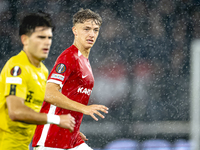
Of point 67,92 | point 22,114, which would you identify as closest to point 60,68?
point 67,92

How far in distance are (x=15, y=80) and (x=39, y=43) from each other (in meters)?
0.32

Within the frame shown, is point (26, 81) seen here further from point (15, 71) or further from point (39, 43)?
point (39, 43)

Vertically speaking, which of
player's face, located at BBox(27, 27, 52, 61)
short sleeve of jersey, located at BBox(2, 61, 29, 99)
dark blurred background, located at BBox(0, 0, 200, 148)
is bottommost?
short sleeve of jersey, located at BBox(2, 61, 29, 99)

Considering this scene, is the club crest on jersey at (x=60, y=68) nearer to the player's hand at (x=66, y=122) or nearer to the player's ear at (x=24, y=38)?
the player's ear at (x=24, y=38)

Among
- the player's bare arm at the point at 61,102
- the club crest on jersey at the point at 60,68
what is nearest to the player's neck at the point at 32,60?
the player's bare arm at the point at 61,102

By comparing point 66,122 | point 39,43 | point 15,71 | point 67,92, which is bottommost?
point 66,122

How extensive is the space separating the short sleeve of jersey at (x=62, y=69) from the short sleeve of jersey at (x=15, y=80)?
65 centimetres

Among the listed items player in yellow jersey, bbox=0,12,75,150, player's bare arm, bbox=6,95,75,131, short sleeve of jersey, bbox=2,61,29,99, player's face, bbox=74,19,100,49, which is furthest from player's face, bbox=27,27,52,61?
player's face, bbox=74,19,100,49

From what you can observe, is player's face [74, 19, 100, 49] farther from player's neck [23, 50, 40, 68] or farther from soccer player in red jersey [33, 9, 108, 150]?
player's neck [23, 50, 40, 68]

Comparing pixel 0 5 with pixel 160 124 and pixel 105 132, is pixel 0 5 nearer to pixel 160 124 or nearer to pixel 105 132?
pixel 105 132

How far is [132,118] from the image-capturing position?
866cm

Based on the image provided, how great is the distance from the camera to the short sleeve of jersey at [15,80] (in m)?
1.95

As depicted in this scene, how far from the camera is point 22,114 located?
6.12 ft

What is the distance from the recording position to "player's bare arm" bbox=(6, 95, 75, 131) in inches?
73.1
